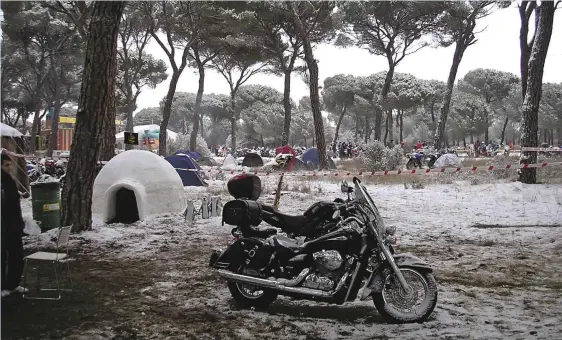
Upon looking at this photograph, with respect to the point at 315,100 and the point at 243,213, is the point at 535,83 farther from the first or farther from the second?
the point at 243,213

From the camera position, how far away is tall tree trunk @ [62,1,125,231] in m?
7.07

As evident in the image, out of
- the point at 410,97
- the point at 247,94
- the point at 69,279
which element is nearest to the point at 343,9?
the point at 410,97

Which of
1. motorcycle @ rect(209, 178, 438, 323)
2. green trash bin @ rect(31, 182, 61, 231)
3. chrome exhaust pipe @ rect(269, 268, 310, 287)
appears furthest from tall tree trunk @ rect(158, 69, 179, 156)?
chrome exhaust pipe @ rect(269, 268, 310, 287)

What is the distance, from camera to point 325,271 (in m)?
3.85

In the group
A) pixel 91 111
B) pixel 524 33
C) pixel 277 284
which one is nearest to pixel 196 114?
pixel 524 33

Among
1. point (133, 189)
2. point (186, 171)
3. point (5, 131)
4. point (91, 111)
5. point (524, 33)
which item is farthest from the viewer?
point (524, 33)

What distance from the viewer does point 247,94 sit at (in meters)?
60.3

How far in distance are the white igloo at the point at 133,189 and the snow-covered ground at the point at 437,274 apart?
376mm

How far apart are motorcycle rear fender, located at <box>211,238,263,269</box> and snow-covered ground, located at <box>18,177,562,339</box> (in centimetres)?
39

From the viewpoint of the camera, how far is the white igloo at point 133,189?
834cm

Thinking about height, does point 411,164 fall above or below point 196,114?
below

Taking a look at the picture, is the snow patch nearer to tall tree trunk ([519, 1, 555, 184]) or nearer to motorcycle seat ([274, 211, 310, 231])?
motorcycle seat ([274, 211, 310, 231])

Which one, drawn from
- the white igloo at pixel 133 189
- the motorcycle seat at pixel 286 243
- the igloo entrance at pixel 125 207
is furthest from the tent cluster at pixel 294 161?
the motorcycle seat at pixel 286 243

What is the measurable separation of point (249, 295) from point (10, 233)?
87.2 inches
